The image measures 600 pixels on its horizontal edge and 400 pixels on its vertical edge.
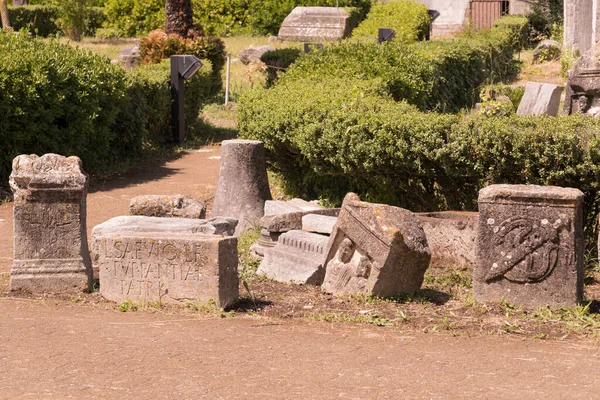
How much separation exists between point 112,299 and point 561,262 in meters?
3.31

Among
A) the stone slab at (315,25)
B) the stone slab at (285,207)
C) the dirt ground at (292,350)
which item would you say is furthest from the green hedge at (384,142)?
the stone slab at (315,25)

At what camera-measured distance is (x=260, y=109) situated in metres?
10.9

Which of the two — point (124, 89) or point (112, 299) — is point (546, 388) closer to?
point (112, 299)

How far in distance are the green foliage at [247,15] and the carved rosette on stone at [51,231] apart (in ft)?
82.0

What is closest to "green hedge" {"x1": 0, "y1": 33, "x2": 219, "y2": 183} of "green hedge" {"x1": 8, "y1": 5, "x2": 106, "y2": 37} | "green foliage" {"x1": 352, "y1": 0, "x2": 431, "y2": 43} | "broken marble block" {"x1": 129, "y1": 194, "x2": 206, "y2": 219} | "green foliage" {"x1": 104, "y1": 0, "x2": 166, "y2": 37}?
"broken marble block" {"x1": 129, "y1": 194, "x2": 206, "y2": 219}

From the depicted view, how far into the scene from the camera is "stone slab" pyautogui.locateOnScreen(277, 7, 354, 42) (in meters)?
29.0

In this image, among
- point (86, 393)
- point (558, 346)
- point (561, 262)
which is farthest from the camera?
point (561, 262)

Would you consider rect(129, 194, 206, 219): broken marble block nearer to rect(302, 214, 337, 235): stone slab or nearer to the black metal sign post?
rect(302, 214, 337, 235): stone slab

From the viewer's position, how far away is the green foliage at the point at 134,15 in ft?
104

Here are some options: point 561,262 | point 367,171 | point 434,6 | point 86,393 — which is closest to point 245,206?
point 367,171

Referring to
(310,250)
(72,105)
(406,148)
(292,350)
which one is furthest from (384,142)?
(72,105)

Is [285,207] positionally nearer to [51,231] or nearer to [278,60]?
[51,231]

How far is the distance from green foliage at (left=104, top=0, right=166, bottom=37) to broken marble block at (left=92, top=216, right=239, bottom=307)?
83.3ft

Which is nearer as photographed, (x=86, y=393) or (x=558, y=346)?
(x=86, y=393)
